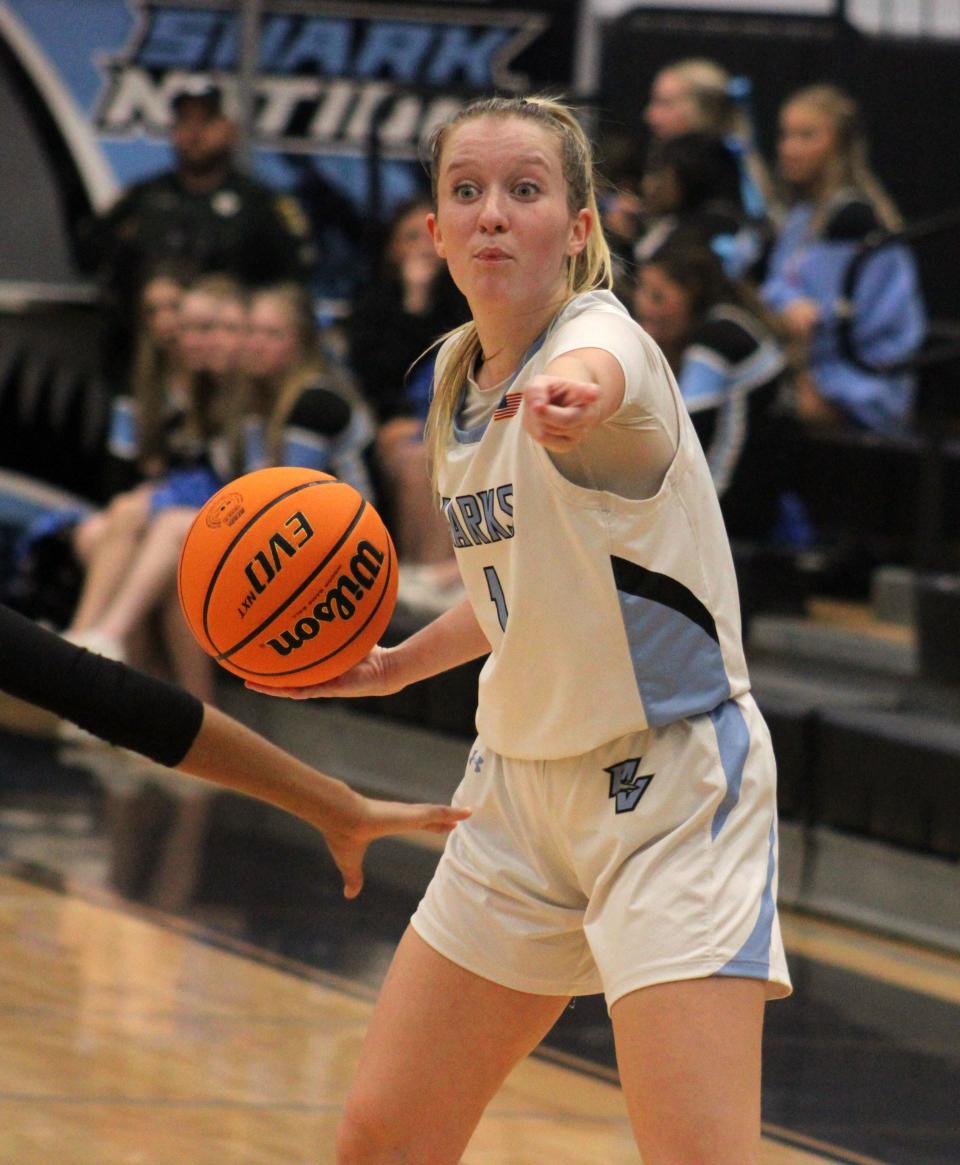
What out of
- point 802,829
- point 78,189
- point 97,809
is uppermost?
point 78,189

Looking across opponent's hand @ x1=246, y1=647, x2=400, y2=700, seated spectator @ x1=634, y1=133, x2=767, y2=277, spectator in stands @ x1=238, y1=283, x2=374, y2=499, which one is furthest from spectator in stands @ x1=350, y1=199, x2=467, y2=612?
opponent's hand @ x1=246, y1=647, x2=400, y2=700

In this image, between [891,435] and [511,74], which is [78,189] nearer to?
[511,74]

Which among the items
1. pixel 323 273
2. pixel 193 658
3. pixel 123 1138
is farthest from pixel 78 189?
pixel 123 1138

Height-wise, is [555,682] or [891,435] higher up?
[555,682]

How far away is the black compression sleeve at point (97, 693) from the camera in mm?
2328

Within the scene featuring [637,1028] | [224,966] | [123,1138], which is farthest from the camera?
[224,966]

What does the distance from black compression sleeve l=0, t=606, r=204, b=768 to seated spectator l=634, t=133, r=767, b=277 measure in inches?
172

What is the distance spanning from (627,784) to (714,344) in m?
3.94

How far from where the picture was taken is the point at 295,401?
6746mm

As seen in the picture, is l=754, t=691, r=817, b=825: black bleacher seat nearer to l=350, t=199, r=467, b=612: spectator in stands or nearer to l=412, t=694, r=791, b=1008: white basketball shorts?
l=350, t=199, r=467, b=612: spectator in stands

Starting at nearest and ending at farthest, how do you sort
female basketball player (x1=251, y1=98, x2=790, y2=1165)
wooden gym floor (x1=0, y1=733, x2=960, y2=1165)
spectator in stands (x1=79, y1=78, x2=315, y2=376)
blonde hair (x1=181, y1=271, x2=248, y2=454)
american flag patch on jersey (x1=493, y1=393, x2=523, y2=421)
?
female basketball player (x1=251, y1=98, x2=790, y2=1165), american flag patch on jersey (x1=493, y1=393, x2=523, y2=421), wooden gym floor (x1=0, y1=733, x2=960, y2=1165), blonde hair (x1=181, y1=271, x2=248, y2=454), spectator in stands (x1=79, y1=78, x2=315, y2=376)

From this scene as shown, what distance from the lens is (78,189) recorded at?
8.19 meters

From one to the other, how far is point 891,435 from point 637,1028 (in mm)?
4837

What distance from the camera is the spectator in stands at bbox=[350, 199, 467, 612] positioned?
669 centimetres
